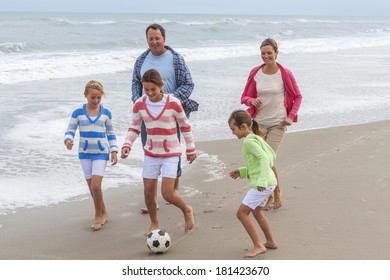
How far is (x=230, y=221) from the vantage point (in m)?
5.52

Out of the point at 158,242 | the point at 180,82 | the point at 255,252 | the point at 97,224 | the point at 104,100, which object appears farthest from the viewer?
the point at 104,100

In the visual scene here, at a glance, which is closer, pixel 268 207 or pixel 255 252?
pixel 255 252

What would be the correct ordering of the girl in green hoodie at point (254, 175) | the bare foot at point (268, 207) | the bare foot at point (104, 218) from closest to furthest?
the girl in green hoodie at point (254, 175) < the bare foot at point (104, 218) < the bare foot at point (268, 207)

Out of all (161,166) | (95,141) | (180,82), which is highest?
(180,82)

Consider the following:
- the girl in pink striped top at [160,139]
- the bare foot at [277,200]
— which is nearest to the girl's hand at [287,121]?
the bare foot at [277,200]

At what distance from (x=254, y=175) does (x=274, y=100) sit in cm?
147

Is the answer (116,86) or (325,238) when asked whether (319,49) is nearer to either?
(116,86)

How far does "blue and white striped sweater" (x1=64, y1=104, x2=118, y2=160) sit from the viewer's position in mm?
5480

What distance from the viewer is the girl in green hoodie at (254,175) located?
4473mm

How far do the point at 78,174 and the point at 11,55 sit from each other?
21.0 m

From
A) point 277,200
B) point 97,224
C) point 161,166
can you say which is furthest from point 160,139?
point 277,200

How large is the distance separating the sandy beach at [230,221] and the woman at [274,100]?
589 millimetres

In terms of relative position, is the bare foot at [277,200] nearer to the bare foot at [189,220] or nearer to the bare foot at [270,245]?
the bare foot at [189,220]

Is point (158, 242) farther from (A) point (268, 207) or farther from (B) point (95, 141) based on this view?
(A) point (268, 207)
